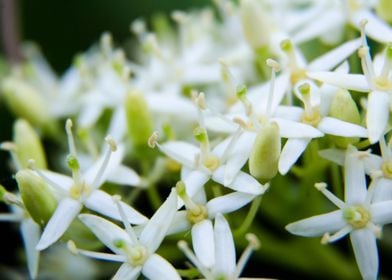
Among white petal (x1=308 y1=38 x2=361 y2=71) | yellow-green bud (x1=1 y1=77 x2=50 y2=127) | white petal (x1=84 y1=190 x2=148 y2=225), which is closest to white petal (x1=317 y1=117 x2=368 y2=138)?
white petal (x1=308 y1=38 x2=361 y2=71)

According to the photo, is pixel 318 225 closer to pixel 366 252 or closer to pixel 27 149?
pixel 366 252

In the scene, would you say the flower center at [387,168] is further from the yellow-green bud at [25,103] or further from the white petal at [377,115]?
the yellow-green bud at [25,103]

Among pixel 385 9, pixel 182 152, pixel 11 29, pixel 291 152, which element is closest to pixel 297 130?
pixel 291 152

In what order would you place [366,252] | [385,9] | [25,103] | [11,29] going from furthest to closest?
[11,29]
[25,103]
[385,9]
[366,252]

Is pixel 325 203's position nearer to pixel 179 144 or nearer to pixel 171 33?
pixel 179 144

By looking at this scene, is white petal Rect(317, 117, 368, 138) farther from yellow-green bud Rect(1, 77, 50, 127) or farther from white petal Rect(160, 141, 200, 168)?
yellow-green bud Rect(1, 77, 50, 127)

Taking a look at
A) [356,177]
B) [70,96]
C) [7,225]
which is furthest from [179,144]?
[7,225]
